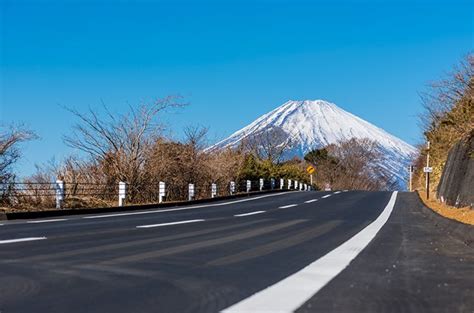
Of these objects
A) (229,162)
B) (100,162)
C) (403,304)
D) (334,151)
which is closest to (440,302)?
(403,304)

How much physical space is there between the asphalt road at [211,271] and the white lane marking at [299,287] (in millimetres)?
19

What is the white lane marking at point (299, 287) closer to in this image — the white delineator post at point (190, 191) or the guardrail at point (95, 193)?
the guardrail at point (95, 193)

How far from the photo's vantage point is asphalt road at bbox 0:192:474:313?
16.6ft

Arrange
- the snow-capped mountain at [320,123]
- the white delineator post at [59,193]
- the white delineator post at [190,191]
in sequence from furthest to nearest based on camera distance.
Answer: the snow-capped mountain at [320,123]
the white delineator post at [190,191]
the white delineator post at [59,193]

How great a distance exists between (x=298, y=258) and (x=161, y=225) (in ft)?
19.9

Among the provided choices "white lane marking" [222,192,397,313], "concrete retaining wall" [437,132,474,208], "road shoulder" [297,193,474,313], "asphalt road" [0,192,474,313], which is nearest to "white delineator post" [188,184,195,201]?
"concrete retaining wall" [437,132,474,208]

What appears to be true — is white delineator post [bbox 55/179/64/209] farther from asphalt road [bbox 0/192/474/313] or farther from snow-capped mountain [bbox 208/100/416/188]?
snow-capped mountain [bbox 208/100/416/188]

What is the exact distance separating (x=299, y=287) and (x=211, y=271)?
1.38 m

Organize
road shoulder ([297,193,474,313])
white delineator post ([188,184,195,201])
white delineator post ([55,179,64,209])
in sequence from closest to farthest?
road shoulder ([297,193,474,313]) → white delineator post ([55,179,64,209]) → white delineator post ([188,184,195,201])

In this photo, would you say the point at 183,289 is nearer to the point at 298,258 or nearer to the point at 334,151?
the point at 298,258

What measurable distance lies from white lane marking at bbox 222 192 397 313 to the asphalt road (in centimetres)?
2

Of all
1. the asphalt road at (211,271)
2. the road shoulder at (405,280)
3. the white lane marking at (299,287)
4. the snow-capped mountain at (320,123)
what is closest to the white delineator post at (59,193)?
the asphalt road at (211,271)

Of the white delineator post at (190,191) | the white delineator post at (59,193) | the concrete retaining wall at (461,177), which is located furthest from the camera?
the white delineator post at (190,191)

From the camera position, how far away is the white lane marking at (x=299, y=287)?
4.87 metres
